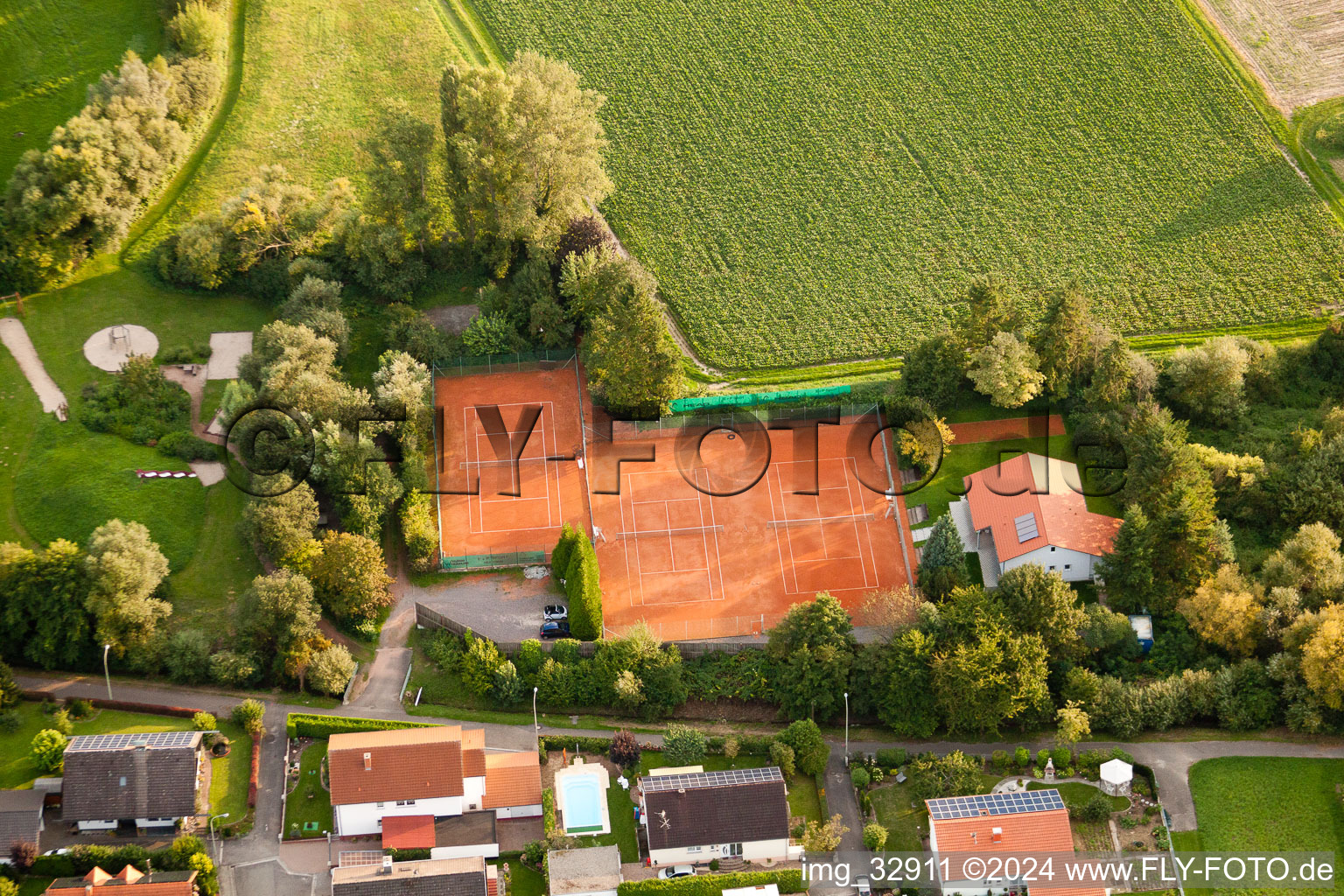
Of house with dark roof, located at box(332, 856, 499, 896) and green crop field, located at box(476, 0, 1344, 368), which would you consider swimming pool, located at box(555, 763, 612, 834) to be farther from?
green crop field, located at box(476, 0, 1344, 368)

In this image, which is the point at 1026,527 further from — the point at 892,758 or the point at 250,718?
the point at 250,718

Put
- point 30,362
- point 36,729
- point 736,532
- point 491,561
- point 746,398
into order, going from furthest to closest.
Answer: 1. point 746,398
2. point 30,362
3. point 736,532
4. point 491,561
5. point 36,729

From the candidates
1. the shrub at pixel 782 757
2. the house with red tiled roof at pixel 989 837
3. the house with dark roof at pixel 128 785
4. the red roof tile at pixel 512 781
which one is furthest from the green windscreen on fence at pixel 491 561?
the house with red tiled roof at pixel 989 837

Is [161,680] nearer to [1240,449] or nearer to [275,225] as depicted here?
[275,225]

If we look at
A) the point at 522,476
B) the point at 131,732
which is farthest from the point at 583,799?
the point at 131,732

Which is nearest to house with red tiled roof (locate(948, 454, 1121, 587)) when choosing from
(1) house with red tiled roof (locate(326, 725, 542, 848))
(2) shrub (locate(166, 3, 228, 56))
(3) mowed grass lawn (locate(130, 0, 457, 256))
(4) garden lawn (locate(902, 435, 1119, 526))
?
(4) garden lawn (locate(902, 435, 1119, 526))

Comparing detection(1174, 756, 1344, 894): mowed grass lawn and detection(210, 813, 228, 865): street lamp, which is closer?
detection(210, 813, 228, 865): street lamp

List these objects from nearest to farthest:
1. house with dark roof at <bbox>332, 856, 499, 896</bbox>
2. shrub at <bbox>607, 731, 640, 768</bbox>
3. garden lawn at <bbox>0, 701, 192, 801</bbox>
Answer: house with dark roof at <bbox>332, 856, 499, 896</bbox>, garden lawn at <bbox>0, 701, 192, 801</bbox>, shrub at <bbox>607, 731, 640, 768</bbox>
